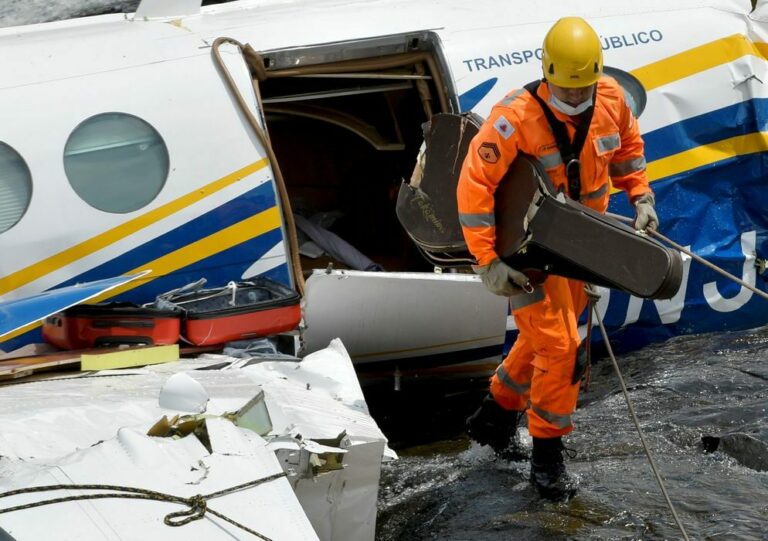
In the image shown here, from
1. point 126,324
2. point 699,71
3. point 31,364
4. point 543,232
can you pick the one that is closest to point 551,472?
point 543,232

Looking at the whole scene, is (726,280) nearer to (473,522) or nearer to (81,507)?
(473,522)

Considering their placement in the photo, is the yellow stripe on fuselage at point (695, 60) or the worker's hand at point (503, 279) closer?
the worker's hand at point (503, 279)

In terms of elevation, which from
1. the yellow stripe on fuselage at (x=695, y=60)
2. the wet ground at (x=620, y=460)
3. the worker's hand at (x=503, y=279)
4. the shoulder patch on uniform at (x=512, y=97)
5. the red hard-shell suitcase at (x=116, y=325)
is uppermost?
the yellow stripe on fuselage at (x=695, y=60)

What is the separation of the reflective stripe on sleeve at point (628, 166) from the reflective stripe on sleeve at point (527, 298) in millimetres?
757

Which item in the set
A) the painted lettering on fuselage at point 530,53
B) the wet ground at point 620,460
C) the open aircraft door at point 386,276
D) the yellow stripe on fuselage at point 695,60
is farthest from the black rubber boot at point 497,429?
the yellow stripe on fuselage at point 695,60

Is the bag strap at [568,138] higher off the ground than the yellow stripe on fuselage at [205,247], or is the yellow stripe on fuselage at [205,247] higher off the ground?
the bag strap at [568,138]

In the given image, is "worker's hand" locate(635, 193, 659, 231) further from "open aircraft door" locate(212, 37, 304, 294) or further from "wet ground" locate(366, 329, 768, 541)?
"open aircraft door" locate(212, 37, 304, 294)

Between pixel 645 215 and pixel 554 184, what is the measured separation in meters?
0.46

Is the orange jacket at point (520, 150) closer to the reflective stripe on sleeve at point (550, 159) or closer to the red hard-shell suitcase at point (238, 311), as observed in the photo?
the reflective stripe on sleeve at point (550, 159)

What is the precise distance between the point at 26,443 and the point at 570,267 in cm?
234

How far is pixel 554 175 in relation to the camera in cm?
498

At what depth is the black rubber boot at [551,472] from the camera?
5.14 metres

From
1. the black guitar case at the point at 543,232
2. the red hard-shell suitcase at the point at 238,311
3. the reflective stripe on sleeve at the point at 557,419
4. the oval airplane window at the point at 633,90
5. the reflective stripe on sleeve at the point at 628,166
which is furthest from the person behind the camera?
the oval airplane window at the point at 633,90

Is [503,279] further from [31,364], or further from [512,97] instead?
[31,364]
